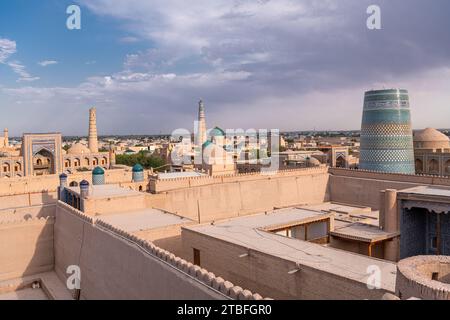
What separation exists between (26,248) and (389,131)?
16.1 meters

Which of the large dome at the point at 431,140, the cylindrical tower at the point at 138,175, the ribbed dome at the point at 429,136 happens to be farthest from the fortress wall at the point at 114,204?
the ribbed dome at the point at 429,136

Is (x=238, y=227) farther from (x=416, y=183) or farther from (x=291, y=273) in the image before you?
(x=416, y=183)

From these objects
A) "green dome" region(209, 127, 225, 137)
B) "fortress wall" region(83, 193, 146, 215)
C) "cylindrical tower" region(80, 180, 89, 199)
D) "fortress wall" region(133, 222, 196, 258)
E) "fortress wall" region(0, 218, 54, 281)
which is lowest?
"fortress wall" region(0, 218, 54, 281)

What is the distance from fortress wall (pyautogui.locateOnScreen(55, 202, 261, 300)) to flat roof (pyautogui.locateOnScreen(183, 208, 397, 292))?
1901 millimetres

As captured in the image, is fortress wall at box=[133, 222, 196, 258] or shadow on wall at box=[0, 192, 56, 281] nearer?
fortress wall at box=[133, 222, 196, 258]

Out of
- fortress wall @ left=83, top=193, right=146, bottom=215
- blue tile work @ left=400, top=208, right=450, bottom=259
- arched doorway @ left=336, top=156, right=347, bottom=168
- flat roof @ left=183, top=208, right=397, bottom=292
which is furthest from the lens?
arched doorway @ left=336, top=156, right=347, bottom=168

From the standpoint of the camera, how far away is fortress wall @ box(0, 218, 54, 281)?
12.2 meters

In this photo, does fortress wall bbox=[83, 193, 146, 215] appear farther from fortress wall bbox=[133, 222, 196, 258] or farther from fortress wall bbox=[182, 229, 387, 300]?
fortress wall bbox=[182, 229, 387, 300]

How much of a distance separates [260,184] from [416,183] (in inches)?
253

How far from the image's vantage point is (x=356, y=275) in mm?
6879

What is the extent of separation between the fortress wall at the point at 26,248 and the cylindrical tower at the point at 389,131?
14805mm

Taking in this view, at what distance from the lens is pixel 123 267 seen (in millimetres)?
8484

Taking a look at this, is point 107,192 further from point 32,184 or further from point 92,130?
point 92,130

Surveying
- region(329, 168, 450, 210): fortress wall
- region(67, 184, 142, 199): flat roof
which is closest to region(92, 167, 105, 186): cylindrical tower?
region(67, 184, 142, 199): flat roof
